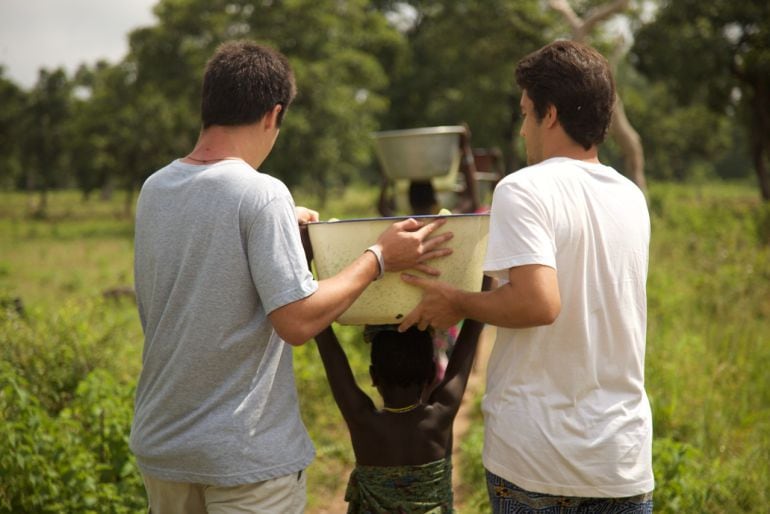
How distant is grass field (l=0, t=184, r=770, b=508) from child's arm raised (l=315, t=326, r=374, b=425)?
1178 mm

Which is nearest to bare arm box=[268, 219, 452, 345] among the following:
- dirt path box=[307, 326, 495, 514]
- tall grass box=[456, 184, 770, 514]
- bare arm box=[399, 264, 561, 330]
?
bare arm box=[399, 264, 561, 330]

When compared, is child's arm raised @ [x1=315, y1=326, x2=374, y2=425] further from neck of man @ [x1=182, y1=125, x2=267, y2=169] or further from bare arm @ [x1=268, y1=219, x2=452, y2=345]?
neck of man @ [x1=182, y1=125, x2=267, y2=169]

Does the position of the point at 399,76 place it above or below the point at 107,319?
above

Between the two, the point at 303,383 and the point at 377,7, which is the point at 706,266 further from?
the point at 377,7

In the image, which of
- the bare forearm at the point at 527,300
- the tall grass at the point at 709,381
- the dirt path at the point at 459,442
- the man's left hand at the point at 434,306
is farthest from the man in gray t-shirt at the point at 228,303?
the tall grass at the point at 709,381

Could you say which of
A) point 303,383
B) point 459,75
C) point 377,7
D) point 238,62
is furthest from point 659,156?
point 238,62

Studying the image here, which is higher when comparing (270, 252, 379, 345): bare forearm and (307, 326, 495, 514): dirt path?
(270, 252, 379, 345): bare forearm

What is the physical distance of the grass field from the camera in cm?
271

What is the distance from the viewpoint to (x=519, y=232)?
1504mm

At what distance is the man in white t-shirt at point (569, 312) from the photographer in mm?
1538

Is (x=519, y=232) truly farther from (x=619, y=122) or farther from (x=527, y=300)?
(x=619, y=122)

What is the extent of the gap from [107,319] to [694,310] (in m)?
4.42

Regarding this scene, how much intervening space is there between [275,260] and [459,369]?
615mm

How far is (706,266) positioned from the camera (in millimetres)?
7230
